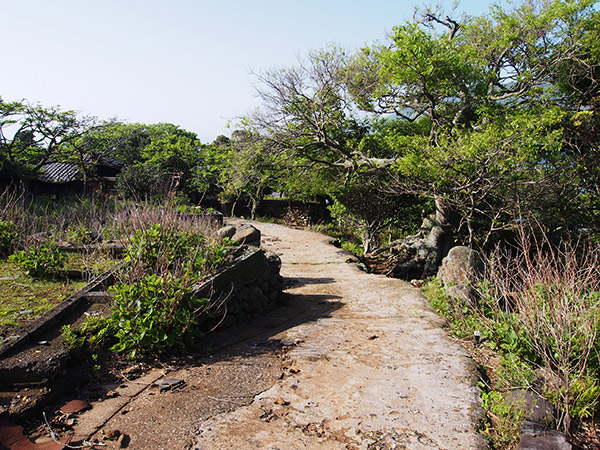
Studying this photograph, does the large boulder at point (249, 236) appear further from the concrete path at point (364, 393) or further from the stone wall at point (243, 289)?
the concrete path at point (364, 393)

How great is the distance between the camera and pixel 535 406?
136 inches

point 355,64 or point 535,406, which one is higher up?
point 355,64

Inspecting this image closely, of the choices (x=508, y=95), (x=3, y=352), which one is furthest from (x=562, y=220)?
(x=3, y=352)

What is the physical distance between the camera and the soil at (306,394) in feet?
10.1

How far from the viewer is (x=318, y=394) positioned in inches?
148

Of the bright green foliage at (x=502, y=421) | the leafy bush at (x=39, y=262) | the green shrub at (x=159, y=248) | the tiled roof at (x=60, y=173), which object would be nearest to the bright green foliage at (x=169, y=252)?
the green shrub at (x=159, y=248)

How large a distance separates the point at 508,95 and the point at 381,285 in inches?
248

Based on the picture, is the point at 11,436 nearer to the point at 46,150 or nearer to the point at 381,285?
the point at 381,285

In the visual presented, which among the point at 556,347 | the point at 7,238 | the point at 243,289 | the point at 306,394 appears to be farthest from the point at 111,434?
the point at 7,238

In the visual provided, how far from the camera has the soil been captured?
→ 307 centimetres

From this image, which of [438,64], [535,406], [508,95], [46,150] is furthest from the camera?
[46,150]

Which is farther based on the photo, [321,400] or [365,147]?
[365,147]

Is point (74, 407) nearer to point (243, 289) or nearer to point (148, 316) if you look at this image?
point (148, 316)

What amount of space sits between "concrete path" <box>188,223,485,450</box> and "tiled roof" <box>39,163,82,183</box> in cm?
1863
